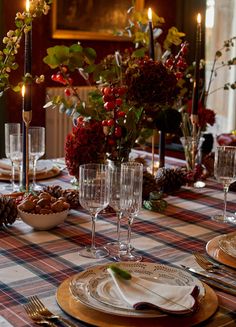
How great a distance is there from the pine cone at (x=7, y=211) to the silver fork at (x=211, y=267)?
1.61 ft

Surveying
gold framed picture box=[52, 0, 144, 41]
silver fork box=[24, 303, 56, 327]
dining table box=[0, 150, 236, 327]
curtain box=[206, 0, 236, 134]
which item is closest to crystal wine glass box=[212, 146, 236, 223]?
dining table box=[0, 150, 236, 327]

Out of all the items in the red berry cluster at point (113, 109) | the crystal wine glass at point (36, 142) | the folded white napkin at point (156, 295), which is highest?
the red berry cluster at point (113, 109)

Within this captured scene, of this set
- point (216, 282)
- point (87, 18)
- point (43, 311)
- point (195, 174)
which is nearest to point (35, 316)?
point (43, 311)

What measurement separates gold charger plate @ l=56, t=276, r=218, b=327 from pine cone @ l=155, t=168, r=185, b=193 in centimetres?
90

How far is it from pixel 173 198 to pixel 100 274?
80 cm

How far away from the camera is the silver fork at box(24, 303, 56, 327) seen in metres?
1.06

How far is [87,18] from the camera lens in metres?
4.38

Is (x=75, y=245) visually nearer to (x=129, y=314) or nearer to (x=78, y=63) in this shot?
(x=129, y=314)

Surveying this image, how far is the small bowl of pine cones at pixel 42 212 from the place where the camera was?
5.16 ft

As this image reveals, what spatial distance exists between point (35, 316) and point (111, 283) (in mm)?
165

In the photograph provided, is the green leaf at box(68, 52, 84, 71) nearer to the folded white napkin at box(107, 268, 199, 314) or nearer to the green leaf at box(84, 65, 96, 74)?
the green leaf at box(84, 65, 96, 74)

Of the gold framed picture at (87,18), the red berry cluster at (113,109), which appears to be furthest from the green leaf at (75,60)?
the gold framed picture at (87,18)

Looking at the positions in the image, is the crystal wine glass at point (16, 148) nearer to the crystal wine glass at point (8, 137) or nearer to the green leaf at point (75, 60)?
the crystal wine glass at point (8, 137)

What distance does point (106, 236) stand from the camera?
1579 millimetres
